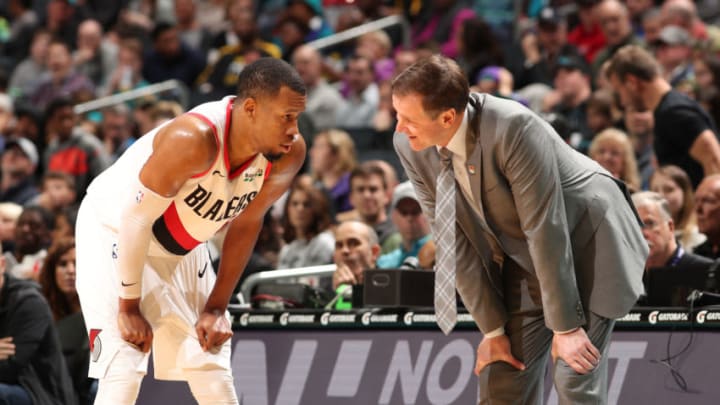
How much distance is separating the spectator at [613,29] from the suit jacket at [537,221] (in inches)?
227

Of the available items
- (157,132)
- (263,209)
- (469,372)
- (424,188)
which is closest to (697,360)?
(469,372)

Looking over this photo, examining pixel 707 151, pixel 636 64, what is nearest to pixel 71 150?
pixel 636 64

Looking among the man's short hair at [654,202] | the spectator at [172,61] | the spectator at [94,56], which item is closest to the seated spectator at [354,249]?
the man's short hair at [654,202]

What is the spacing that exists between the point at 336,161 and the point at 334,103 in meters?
1.62

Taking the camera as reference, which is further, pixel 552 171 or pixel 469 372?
pixel 469 372

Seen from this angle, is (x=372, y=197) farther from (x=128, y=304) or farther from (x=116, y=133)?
(x=116, y=133)

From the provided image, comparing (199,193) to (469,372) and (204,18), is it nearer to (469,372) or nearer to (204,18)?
(469,372)

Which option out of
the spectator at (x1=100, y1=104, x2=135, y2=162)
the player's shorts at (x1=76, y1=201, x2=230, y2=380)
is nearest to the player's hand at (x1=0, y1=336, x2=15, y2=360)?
the player's shorts at (x1=76, y1=201, x2=230, y2=380)

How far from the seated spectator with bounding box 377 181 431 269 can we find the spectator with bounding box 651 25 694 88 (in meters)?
2.64

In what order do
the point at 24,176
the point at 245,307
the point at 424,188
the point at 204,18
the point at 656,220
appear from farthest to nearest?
the point at 204,18 < the point at 24,176 < the point at 245,307 < the point at 656,220 < the point at 424,188

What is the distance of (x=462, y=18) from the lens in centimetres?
1162

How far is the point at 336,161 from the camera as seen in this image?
9484 millimetres

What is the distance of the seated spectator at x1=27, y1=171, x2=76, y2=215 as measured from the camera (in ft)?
33.3

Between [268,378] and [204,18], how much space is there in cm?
874
